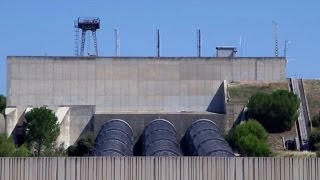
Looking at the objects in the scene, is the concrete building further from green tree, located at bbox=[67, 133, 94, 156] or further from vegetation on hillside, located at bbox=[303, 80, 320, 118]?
vegetation on hillside, located at bbox=[303, 80, 320, 118]

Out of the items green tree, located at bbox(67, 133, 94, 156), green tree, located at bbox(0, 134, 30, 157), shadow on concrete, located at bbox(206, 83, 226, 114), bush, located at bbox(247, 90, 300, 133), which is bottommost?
green tree, located at bbox(0, 134, 30, 157)

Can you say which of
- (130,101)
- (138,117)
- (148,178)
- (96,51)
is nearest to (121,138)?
(138,117)

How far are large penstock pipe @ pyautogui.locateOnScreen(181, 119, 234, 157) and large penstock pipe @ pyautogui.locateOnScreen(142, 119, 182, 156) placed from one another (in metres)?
1.15

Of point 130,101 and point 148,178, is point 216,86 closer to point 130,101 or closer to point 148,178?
point 130,101

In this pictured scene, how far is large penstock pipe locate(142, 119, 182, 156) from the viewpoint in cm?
6462

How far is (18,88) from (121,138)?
67.9 ft

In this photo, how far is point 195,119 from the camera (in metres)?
85.1

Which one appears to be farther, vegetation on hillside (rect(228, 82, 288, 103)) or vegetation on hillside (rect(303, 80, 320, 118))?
vegetation on hillside (rect(303, 80, 320, 118))

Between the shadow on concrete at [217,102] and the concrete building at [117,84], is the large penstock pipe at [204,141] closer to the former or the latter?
the shadow on concrete at [217,102]

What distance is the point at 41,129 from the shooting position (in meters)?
82.6

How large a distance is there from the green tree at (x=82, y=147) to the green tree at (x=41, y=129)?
1.51 meters

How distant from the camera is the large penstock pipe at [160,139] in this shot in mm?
64625

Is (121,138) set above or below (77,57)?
below

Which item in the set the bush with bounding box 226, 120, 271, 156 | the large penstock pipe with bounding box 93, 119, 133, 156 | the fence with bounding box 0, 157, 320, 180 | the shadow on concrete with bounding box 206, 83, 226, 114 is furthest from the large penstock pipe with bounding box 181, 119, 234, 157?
the fence with bounding box 0, 157, 320, 180
